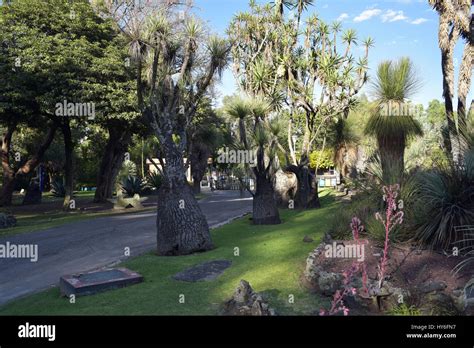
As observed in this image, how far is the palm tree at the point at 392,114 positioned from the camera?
12797 mm

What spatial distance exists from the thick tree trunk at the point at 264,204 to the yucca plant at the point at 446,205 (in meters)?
6.58

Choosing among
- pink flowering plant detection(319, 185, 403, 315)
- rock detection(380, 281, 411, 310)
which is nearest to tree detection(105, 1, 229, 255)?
pink flowering plant detection(319, 185, 403, 315)

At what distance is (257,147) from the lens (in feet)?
47.5

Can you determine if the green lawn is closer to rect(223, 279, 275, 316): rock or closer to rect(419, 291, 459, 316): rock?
rect(223, 279, 275, 316): rock

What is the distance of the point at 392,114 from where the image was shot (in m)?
13.0

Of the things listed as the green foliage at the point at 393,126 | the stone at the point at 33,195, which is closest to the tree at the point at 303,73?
the green foliage at the point at 393,126

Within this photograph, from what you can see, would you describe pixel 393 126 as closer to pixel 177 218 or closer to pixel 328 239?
pixel 328 239

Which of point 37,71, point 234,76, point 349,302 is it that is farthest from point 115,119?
point 349,302

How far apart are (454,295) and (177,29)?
27.7 feet

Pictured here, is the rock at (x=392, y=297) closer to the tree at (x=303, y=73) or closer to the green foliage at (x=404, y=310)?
the green foliage at (x=404, y=310)

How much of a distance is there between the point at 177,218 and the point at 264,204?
15.5 ft

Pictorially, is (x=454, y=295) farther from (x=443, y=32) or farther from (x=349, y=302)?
(x=443, y=32)

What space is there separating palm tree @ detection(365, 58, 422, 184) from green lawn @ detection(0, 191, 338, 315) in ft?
14.0

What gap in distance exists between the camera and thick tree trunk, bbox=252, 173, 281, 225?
1405cm
